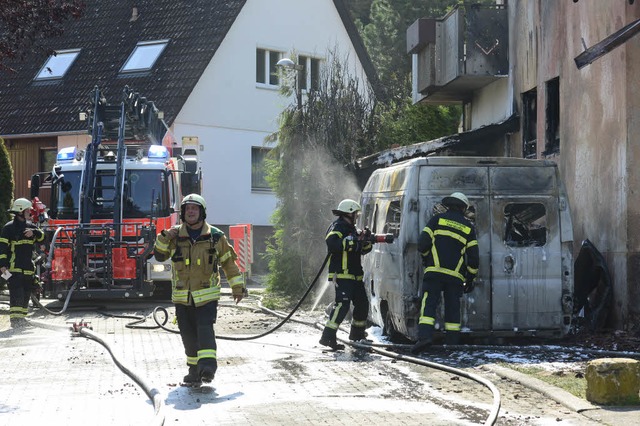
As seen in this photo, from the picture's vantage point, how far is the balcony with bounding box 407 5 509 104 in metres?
20.7

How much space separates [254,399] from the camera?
9.39 metres

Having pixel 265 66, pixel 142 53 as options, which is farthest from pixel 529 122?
pixel 142 53

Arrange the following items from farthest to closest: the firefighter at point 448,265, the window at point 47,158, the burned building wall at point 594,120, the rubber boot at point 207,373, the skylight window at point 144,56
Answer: the window at point 47,158 < the skylight window at point 144,56 < the burned building wall at point 594,120 < the firefighter at point 448,265 < the rubber boot at point 207,373

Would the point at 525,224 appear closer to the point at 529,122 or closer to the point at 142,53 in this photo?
the point at 529,122

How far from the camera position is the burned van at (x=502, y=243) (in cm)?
1259

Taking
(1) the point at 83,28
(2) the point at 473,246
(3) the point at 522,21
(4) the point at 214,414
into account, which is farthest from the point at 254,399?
(1) the point at 83,28

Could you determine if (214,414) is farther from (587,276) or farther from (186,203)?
(587,276)

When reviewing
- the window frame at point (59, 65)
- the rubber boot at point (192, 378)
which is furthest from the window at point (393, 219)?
the window frame at point (59, 65)

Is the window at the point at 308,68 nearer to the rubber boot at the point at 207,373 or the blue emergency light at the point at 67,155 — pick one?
the blue emergency light at the point at 67,155

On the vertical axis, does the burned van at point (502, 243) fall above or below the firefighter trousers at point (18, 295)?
above

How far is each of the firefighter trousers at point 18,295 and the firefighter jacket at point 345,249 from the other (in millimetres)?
5903

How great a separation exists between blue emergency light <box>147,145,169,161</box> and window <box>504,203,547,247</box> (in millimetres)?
9904

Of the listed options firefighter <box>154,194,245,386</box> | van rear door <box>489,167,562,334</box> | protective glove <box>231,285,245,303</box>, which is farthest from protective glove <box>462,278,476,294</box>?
firefighter <box>154,194,245,386</box>

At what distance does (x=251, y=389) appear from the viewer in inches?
392
